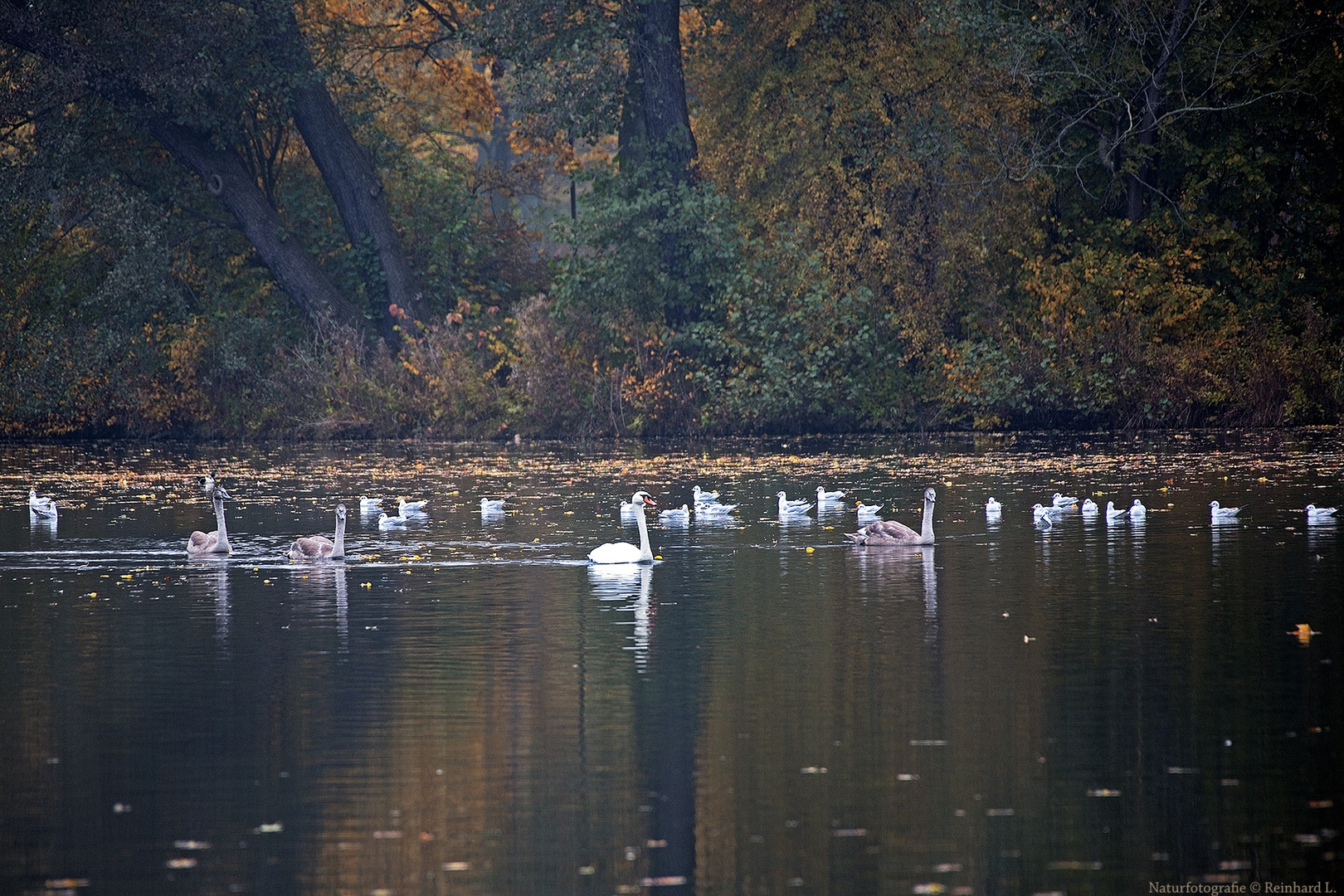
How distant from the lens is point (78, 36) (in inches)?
1641

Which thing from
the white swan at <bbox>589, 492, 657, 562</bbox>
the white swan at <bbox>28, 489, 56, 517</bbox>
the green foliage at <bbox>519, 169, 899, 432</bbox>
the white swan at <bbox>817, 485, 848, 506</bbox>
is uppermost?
the green foliage at <bbox>519, 169, 899, 432</bbox>

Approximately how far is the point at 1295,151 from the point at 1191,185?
2.65 meters

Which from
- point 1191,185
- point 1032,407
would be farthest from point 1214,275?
point 1032,407

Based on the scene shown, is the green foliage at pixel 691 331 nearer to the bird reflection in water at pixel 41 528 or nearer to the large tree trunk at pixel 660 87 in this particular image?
the large tree trunk at pixel 660 87

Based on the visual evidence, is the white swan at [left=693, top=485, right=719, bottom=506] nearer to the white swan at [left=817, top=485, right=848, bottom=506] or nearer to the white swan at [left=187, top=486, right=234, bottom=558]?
the white swan at [left=817, top=485, right=848, bottom=506]

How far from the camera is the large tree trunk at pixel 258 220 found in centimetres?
4444

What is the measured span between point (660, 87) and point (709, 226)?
3.67 meters

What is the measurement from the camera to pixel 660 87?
1662 inches

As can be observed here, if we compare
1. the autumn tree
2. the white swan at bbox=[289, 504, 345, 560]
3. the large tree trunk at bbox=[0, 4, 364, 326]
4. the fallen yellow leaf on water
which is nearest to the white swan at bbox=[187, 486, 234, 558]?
the white swan at bbox=[289, 504, 345, 560]

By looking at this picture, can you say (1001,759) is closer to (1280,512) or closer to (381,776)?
(381,776)

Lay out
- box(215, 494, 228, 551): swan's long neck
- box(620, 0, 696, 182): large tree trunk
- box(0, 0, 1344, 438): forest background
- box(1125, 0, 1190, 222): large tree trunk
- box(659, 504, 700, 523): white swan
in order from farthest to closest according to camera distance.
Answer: box(620, 0, 696, 182): large tree trunk, box(0, 0, 1344, 438): forest background, box(1125, 0, 1190, 222): large tree trunk, box(659, 504, 700, 523): white swan, box(215, 494, 228, 551): swan's long neck

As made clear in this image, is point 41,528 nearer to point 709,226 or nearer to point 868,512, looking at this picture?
point 868,512

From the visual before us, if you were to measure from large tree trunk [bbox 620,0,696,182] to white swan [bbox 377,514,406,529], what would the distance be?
20669 millimetres

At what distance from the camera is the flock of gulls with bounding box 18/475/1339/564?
19.2 meters
